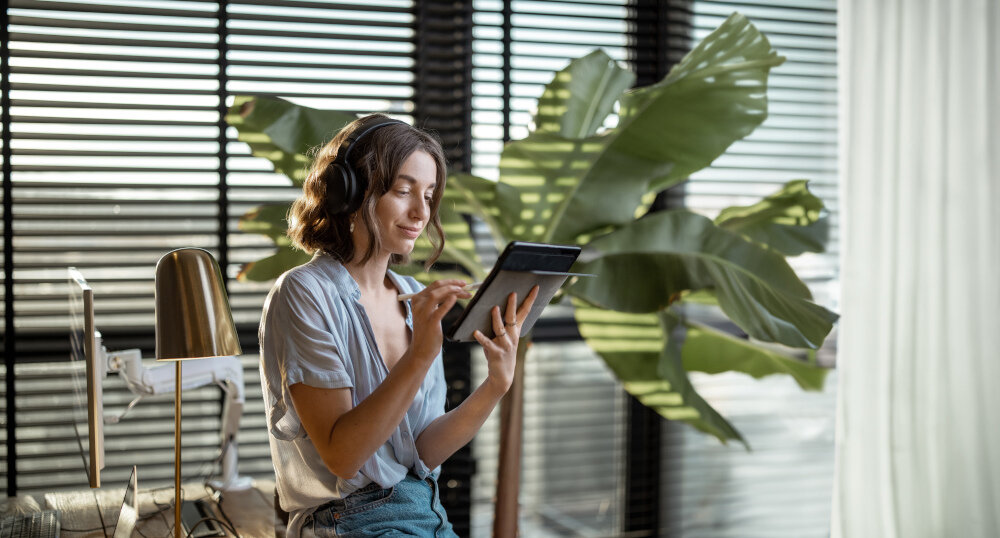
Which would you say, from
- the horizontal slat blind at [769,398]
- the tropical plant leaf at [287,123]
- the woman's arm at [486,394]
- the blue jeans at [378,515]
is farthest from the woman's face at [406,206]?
the horizontal slat blind at [769,398]

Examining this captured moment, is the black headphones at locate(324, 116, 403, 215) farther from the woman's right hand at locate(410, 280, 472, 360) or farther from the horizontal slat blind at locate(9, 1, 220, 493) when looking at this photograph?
the horizontal slat blind at locate(9, 1, 220, 493)

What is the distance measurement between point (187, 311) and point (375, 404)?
1.19ft

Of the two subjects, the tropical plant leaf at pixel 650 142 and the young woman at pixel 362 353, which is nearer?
the young woman at pixel 362 353

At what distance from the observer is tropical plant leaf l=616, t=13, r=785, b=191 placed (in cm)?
191

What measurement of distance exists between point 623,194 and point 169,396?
1403 millimetres

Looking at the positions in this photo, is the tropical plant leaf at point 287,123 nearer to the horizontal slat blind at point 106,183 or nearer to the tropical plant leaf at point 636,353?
the horizontal slat blind at point 106,183

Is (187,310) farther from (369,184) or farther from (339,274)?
(369,184)

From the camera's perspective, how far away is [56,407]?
2270mm

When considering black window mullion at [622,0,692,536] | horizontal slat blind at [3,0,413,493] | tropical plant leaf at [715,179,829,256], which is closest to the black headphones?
horizontal slat blind at [3,0,413,493]

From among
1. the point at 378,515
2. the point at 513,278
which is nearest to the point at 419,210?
the point at 513,278

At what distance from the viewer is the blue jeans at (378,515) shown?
135 centimetres

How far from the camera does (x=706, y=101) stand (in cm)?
195

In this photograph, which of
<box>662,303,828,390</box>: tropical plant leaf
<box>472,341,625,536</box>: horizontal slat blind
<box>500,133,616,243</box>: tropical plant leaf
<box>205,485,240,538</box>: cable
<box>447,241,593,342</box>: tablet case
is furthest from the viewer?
<box>472,341,625,536</box>: horizontal slat blind

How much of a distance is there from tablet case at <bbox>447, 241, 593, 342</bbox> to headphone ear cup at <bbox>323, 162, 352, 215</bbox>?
0.90 feet
